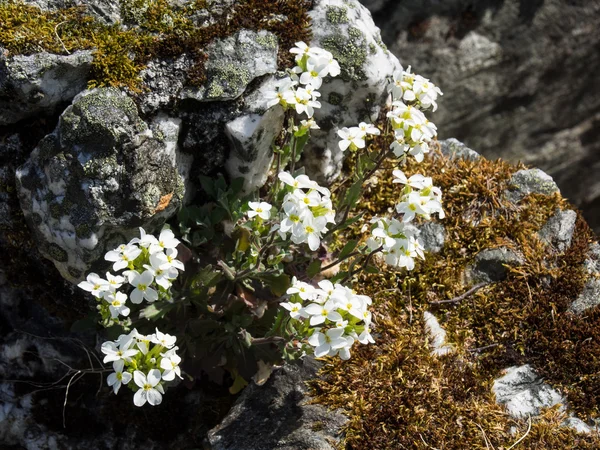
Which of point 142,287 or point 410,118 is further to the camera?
point 410,118

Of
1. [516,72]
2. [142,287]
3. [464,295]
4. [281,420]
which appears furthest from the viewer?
[516,72]

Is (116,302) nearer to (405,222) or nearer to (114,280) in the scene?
(114,280)

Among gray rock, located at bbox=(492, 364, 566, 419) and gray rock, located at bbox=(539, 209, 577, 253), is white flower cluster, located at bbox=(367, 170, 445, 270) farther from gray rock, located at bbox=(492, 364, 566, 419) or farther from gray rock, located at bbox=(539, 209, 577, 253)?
gray rock, located at bbox=(539, 209, 577, 253)

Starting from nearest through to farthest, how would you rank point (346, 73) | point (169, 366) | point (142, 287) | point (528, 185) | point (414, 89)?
point (169, 366) → point (142, 287) → point (414, 89) → point (346, 73) → point (528, 185)

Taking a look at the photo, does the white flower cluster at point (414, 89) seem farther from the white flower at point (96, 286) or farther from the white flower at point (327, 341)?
the white flower at point (96, 286)

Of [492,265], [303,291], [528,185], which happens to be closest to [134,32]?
[303,291]

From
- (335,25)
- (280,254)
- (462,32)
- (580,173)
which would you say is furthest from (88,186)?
(580,173)

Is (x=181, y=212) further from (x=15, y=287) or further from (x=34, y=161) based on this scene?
(x=15, y=287)
